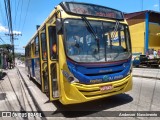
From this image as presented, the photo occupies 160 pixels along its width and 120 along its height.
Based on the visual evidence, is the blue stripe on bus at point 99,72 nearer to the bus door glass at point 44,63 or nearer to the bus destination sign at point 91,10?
the bus destination sign at point 91,10

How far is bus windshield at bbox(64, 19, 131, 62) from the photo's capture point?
595 centimetres

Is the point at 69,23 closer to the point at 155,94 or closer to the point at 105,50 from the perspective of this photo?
the point at 105,50

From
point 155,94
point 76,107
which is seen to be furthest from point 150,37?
point 76,107

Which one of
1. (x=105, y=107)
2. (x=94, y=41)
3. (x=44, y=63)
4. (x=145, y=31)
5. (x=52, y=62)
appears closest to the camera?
(x=94, y=41)

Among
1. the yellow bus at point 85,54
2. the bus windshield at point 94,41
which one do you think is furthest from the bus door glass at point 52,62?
the bus windshield at point 94,41

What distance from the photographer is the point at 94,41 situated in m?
6.28

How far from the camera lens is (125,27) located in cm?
710

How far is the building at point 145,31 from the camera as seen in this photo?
33.3 meters

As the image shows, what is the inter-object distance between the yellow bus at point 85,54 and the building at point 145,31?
27.7 metres

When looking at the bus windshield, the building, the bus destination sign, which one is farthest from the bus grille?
the building

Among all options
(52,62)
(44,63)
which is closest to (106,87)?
(52,62)

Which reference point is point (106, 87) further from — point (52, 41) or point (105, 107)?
point (52, 41)

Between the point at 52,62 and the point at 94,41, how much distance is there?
4.72 feet

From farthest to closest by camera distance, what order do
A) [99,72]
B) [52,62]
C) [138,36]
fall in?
[138,36] → [52,62] → [99,72]
